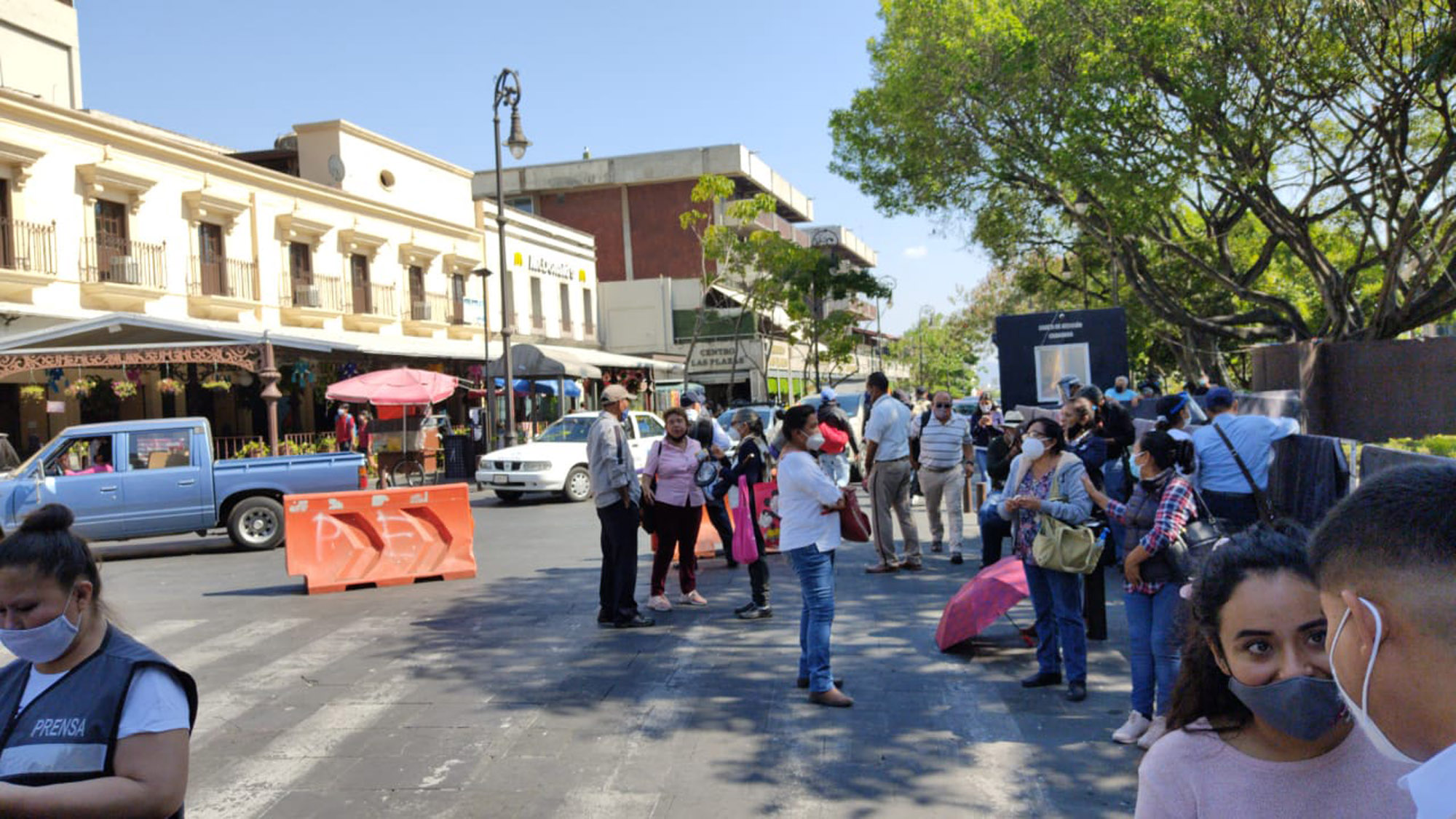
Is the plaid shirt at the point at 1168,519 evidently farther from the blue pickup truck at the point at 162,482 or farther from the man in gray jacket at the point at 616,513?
the blue pickup truck at the point at 162,482

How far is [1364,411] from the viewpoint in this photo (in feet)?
51.8

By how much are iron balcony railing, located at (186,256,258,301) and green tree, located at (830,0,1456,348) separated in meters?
14.2

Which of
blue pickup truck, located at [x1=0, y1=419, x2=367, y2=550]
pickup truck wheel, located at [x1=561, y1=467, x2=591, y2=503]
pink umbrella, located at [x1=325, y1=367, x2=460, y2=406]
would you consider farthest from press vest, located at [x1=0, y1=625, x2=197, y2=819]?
pink umbrella, located at [x1=325, y1=367, x2=460, y2=406]

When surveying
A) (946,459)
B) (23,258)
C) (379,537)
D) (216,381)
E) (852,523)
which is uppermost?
(23,258)

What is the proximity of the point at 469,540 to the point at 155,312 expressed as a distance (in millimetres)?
15172

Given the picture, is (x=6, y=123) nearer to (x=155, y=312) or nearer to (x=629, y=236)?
(x=155, y=312)

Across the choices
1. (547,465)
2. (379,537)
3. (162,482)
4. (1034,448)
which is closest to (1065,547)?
(1034,448)

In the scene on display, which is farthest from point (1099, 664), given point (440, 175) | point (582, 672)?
point (440, 175)

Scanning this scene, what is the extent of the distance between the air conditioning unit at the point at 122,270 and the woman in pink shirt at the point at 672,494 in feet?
57.3

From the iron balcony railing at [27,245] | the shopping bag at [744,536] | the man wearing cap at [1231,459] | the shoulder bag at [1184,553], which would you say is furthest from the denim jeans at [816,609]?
the iron balcony railing at [27,245]

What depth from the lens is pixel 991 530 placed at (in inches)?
354

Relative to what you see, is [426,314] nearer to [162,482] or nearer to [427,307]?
[427,307]

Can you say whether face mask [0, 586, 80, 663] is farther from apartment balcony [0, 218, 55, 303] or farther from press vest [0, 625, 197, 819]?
apartment balcony [0, 218, 55, 303]

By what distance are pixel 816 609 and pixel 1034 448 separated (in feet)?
5.19
